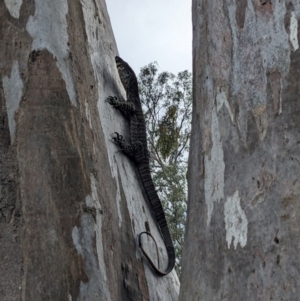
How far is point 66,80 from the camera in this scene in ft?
8.95

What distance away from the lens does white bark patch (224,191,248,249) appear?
72.2 inches

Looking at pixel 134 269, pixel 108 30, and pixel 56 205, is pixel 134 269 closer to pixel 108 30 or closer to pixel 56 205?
pixel 56 205

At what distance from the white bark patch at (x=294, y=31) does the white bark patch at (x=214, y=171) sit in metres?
0.38

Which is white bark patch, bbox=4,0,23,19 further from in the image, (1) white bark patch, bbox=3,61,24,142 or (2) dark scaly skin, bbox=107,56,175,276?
(2) dark scaly skin, bbox=107,56,175,276

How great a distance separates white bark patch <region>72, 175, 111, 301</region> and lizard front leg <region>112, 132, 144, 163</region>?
2.37 ft

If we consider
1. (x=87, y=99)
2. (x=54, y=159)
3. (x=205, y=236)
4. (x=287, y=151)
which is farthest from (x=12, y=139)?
(x=287, y=151)

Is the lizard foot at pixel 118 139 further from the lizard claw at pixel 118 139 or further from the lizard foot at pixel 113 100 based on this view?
the lizard foot at pixel 113 100

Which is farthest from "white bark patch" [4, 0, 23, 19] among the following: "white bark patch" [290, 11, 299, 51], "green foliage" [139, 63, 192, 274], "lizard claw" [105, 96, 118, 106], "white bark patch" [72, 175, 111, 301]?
"green foliage" [139, 63, 192, 274]

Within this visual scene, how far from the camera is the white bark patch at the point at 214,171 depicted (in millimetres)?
1989

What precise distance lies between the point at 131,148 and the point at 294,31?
1.57 m

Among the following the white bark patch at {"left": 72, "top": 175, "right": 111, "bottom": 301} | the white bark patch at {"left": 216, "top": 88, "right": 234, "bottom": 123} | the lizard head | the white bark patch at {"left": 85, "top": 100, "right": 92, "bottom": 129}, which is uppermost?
the lizard head

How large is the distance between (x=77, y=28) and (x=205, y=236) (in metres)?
1.52

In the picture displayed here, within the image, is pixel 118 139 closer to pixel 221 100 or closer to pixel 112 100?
pixel 112 100

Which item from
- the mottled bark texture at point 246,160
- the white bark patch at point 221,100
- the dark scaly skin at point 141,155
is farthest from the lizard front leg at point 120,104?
the white bark patch at point 221,100
